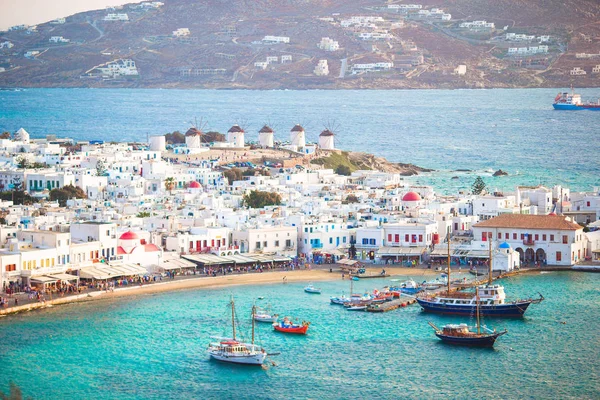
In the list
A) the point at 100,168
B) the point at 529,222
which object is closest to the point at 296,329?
the point at 529,222

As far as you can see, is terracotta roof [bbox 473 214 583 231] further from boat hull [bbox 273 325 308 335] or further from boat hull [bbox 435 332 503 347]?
boat hull [bbox 273 325 308 335]

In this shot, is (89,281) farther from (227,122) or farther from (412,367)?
(227,122)

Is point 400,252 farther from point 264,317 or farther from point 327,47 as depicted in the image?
point 327,47

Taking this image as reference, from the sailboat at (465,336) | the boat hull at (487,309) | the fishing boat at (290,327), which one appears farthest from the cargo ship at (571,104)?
the fishing boat at (290,327)

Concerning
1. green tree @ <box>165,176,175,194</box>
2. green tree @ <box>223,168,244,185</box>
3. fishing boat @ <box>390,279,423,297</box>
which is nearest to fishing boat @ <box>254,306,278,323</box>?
fishing boat @ <box>390,279,423,297</box>

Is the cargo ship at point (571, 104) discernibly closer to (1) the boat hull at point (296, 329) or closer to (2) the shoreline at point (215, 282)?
(2) the shoreline at point (215, 282)
